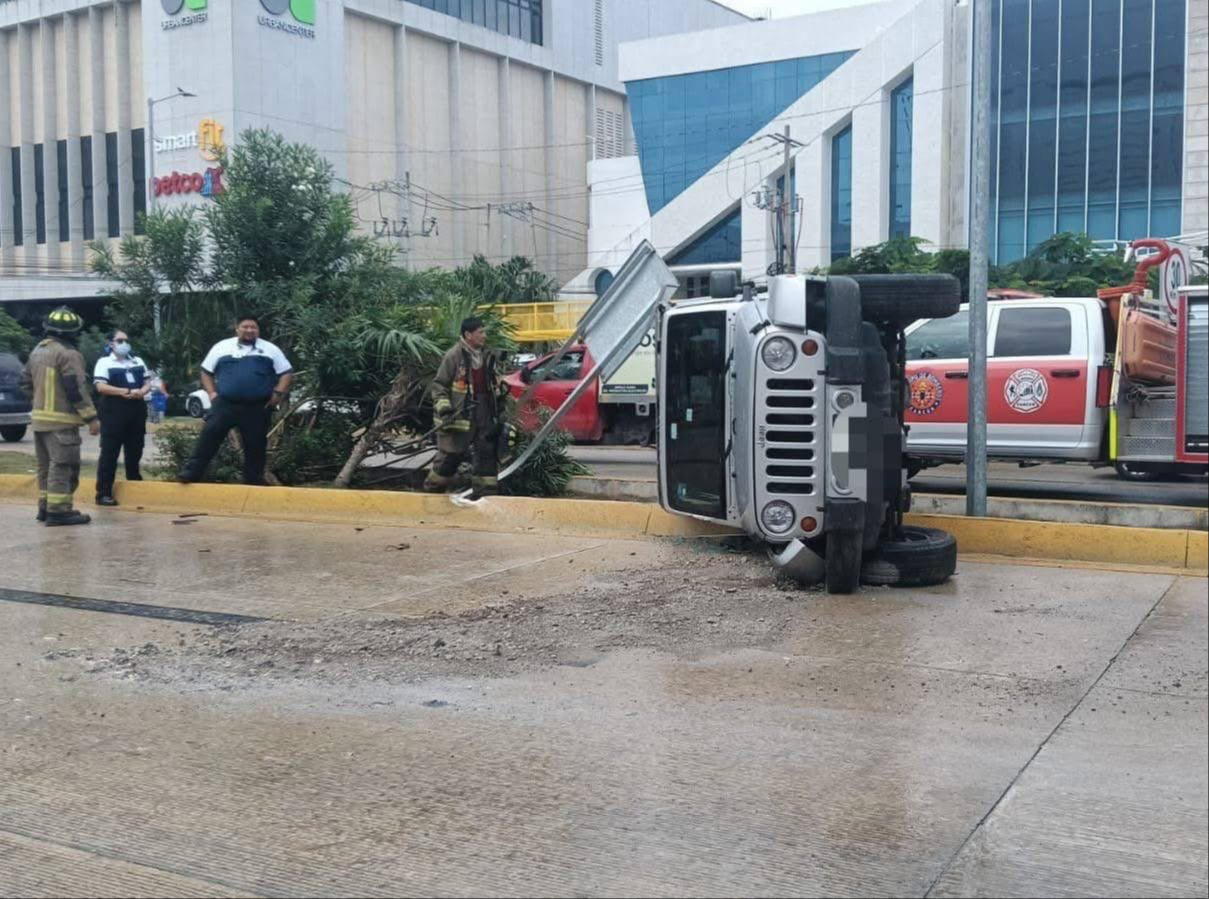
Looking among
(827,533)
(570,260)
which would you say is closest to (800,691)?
(827,533)

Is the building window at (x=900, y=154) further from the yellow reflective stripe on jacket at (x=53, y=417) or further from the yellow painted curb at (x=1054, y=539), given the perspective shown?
the yellow painted curb at (x=1054, y=539)

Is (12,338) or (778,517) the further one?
(12,338)

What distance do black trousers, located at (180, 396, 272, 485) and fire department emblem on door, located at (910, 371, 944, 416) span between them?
6004mm

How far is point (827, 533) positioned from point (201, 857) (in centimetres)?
412

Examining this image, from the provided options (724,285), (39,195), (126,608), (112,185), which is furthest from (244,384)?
(39,195)

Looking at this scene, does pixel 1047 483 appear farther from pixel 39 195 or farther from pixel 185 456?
pixel 39 195

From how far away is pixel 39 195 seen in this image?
62250 millimetres

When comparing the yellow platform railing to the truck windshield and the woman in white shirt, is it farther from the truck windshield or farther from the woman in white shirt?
the truck windshield

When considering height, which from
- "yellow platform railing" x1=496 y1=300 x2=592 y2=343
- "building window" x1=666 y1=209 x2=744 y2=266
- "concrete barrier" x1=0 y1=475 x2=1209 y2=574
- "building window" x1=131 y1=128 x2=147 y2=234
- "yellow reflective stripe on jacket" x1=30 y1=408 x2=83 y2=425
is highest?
"building window" x1=131 y1=128 x2=147 y2=234

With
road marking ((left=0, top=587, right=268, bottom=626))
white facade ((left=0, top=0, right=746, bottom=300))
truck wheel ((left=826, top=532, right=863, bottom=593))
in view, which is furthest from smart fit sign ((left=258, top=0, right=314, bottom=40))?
truck wheel ((left=826, top=532, right=863, bottom=593))

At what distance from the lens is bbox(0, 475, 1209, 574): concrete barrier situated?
818cm

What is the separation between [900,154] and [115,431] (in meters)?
41.6

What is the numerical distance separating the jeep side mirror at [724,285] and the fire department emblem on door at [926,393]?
3.97 m

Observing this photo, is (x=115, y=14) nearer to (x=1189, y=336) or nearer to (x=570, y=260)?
(x=570, y=260)
